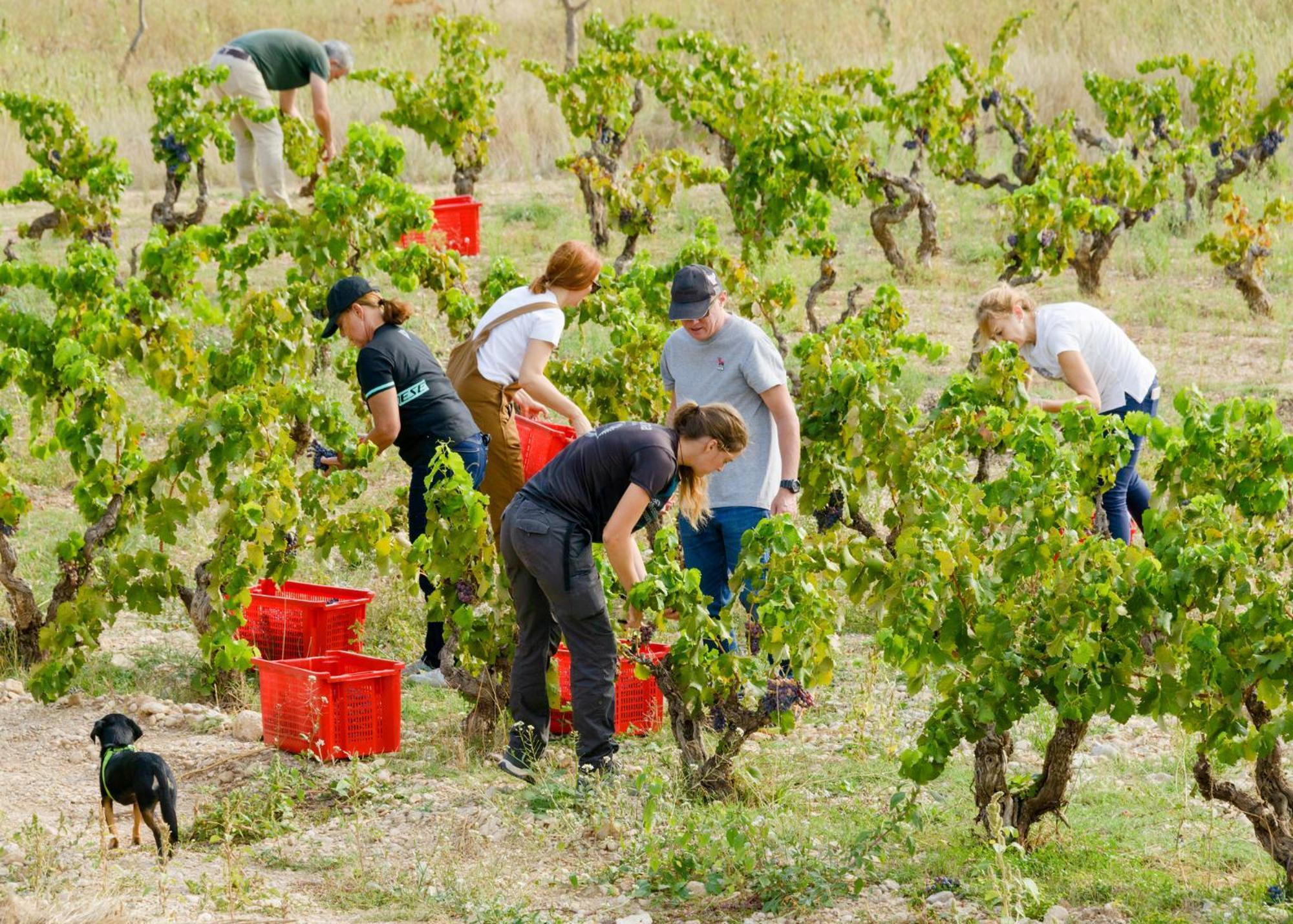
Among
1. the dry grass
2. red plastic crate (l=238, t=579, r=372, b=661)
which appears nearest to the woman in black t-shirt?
red plastic crate (l=238, t=579, r=372, b=661)

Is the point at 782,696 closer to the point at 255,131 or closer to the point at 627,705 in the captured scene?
the point at 627,705

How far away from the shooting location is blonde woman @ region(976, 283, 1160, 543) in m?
5.84

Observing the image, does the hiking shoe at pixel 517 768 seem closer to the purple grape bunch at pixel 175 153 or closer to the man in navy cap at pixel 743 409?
the man in navy cap at pixel 743 409

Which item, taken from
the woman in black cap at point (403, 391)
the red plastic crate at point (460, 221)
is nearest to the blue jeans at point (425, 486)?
the woman in black cap at point (403, 391)

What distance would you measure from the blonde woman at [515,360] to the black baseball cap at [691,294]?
2.04ft

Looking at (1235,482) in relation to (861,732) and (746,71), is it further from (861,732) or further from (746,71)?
(746,71)

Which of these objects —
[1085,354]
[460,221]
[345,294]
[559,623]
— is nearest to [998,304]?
[1085,354]

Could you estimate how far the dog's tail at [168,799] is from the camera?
171 inches

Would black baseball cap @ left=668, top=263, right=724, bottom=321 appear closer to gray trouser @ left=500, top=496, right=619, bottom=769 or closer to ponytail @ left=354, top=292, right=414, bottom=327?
gray trouser @ left=500, top=496, right=619, bottom=769

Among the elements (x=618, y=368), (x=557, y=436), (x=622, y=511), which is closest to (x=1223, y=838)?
(x=622, y=511)

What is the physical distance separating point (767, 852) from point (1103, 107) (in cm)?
1061

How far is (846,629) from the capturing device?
6.71 m

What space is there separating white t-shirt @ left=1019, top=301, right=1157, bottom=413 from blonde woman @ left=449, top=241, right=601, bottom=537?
169 centimetres

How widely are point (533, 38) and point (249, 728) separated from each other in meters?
21.5
